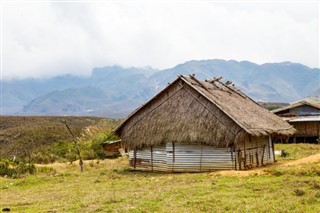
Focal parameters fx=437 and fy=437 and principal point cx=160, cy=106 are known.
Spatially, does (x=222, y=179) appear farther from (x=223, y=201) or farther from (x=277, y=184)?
(x=223, y=201)

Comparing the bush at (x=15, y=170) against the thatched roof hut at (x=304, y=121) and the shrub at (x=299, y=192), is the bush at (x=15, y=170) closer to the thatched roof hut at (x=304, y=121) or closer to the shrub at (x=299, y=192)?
the shrub at (x=299, y=192)

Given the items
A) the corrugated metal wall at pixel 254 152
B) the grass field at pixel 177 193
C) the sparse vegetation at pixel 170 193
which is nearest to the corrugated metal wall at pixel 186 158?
the corrugated metal wall at pixel 254 152

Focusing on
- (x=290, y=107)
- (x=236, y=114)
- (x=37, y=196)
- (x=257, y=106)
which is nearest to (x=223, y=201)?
(x=37, y=196)

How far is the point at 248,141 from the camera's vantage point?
23953 mm

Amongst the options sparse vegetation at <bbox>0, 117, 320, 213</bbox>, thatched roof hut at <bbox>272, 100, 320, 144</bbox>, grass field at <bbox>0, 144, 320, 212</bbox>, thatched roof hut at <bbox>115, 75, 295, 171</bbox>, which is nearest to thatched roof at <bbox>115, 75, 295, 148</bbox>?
thatched roof hut at <bbox>115, 75, 295, 171</bbox>

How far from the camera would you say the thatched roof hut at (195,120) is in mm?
22422

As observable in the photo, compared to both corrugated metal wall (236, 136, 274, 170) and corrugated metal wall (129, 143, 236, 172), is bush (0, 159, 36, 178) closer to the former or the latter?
corrugated metal wall (129, 143, 236, 172)

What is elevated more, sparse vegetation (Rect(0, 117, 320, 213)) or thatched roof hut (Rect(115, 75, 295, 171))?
thatched roof hut (Rect(115, 75, 295, 171))

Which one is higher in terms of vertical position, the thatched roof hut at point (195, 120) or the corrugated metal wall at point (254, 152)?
the thatched roof hut at point (195, 120)

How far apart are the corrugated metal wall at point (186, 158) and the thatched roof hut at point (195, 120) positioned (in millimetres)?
454

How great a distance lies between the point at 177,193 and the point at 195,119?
877cm

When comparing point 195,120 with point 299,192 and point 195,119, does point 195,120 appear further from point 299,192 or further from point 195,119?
point 299,192

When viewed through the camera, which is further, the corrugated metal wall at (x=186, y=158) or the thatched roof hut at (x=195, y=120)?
the corrugated metal wall at (x=186, y=158)

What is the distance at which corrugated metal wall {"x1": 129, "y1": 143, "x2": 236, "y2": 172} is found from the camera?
23013mm
